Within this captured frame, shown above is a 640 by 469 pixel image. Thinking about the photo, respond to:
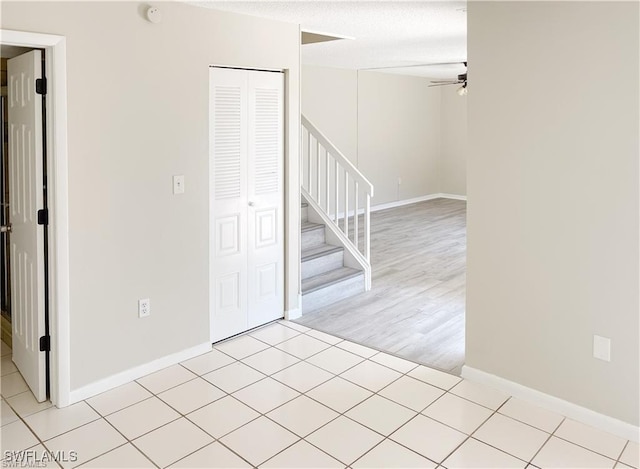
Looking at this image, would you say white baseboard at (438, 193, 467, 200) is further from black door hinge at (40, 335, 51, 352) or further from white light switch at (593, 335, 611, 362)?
black door hinge at (40, 335, 51, 352)

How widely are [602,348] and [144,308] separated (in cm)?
276

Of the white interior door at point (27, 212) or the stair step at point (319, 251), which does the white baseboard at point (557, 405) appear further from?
Answer: the white interior door at point (27, 212)

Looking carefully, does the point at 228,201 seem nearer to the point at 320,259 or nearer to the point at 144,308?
the point at 144,308

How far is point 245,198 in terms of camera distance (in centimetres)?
428

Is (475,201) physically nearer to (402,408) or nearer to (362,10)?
(402,408)

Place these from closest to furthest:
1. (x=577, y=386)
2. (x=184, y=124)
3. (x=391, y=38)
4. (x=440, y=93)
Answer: (x=577, y=386), (x=184, y=124), (x=391, y=38), (x=440, y=93)

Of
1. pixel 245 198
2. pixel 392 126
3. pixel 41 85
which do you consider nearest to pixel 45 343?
pixel 41 85

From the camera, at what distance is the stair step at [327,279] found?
199 inches

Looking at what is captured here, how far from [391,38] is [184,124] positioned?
2.47 meters

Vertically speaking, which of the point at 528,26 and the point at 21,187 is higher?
the point at 528,26

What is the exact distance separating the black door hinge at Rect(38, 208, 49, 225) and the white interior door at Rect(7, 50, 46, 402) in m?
0.03

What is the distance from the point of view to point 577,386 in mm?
3094

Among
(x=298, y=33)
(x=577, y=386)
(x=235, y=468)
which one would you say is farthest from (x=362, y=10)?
(x=235, y=468)

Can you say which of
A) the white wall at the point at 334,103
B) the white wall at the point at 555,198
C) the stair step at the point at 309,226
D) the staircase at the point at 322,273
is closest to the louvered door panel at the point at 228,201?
the staircase at the point at 322,273
